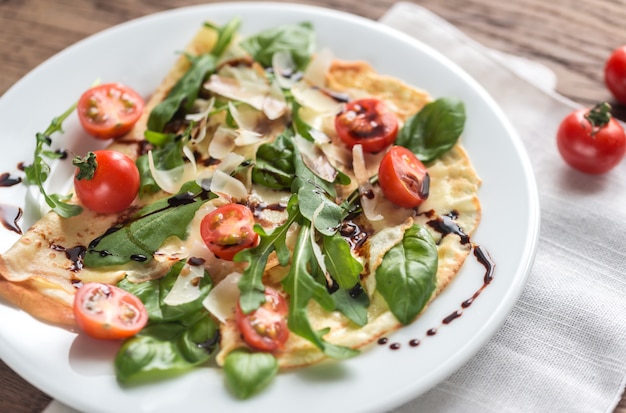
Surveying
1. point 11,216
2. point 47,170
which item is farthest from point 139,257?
point 47,170

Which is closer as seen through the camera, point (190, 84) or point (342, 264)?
point (342, 264)

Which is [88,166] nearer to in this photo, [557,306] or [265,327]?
[265,327]

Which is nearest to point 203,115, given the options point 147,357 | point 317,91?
point 317,91

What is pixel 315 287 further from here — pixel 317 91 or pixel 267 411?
pixel 317 91

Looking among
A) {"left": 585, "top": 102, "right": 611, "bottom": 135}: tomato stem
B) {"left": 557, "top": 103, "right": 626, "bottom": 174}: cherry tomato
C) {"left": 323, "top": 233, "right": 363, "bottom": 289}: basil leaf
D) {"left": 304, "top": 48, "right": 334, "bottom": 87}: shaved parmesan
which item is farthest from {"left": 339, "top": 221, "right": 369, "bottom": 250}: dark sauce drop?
{"left": 585, "top": 102, "right": 611, "bottom": 135}: tomato stem

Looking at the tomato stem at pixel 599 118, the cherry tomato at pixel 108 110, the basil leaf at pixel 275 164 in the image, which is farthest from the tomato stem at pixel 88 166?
the tomato stem at pixel 599 118

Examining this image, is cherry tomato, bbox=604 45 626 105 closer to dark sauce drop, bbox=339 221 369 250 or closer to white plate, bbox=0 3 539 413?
white plate, bbox=0 3 539 413
